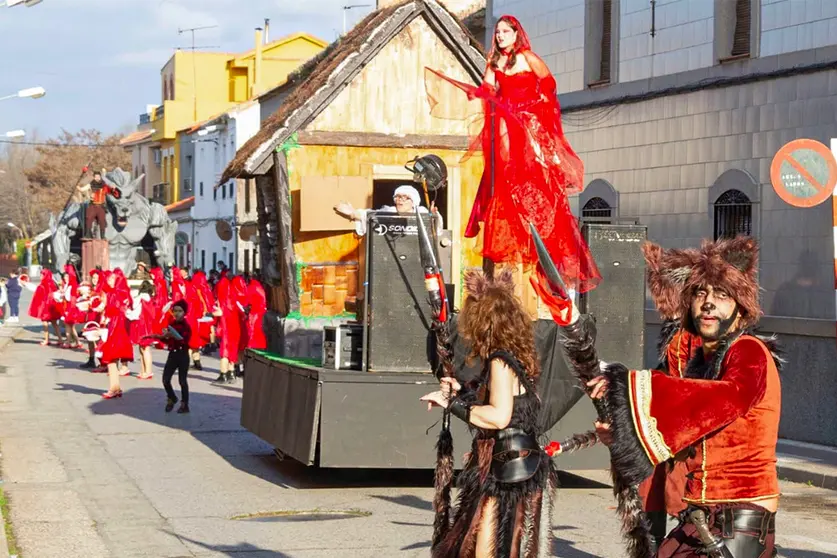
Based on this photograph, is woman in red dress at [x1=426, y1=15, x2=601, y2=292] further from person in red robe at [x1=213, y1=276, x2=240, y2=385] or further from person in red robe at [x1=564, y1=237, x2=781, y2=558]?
person in red robe at [x1=213, y1=276, x2=240, y2=385]

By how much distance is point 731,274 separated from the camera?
521 cm

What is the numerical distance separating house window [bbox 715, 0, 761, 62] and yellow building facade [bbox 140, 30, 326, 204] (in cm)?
5226

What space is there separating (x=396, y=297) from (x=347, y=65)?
3332 millimetres

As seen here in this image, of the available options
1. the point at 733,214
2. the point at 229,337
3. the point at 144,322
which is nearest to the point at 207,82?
the point at 144,322

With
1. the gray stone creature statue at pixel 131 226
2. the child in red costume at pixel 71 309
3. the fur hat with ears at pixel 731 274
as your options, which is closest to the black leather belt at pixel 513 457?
the fur hat with ears at pixel 731 274

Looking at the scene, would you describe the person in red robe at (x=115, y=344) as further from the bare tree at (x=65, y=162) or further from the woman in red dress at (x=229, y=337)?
the bare tree at (x=65, y=162)

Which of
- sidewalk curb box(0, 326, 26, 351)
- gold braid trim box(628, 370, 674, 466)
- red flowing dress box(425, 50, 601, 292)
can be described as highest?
red flowing dress box(425, 50, 601, 292)

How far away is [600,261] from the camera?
39.5ft

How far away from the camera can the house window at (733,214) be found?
17219 mm

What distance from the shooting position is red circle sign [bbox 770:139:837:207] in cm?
1272

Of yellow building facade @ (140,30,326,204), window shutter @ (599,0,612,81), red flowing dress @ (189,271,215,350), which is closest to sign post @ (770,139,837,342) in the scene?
window shutter @ (599,0,612,81)

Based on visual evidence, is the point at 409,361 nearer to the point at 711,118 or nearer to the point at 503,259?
the point at 503,259

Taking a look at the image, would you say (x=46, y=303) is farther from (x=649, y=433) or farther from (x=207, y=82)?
(x=207, y=82)

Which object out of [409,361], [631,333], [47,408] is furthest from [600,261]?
[47,408]
